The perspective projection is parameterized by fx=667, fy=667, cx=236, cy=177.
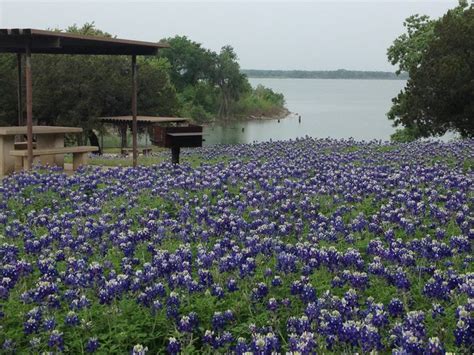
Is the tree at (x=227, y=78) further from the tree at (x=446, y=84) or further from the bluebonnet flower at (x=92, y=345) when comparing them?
the bluebonnet flower at (x=92, y=345)

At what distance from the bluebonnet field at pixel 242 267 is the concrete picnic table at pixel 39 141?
223 inches

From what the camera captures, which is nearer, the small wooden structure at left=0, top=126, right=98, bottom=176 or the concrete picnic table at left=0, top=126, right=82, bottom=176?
the small wooden structure at left=0, top=126, right=98, bottom=176

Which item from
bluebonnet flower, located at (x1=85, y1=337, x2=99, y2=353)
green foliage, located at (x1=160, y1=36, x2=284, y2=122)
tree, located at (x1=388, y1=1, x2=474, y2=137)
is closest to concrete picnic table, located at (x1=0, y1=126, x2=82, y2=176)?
bluebonnet flower, located at (x1=85, y1=337, x2=99, y2=353)

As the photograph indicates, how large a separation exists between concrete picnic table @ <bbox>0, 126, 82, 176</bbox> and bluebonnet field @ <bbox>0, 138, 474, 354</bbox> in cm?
567

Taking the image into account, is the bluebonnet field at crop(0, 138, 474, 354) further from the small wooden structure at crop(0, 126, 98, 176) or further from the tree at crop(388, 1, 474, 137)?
the tree at crop(388, 1, 474, 137)

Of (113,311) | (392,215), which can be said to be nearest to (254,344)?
(113,311)

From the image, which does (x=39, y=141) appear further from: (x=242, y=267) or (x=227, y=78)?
(x=227, y=78)

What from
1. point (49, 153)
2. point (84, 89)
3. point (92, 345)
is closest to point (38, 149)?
point (49, 153)

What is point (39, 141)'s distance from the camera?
58.0 feet

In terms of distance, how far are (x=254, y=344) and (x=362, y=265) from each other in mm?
2120

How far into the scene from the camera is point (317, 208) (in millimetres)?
8555

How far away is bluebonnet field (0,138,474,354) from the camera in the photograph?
176 inches

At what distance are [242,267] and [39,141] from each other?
1337 centimetres

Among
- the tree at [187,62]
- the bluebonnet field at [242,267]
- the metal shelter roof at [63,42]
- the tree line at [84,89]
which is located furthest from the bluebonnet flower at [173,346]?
the tree at [187,62]
